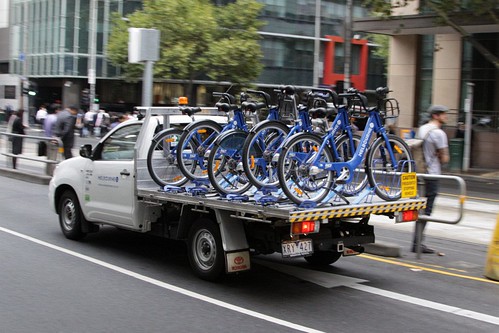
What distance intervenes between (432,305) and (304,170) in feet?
6.35

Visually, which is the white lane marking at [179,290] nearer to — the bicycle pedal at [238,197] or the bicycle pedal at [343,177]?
the bicycle pedal at [238,197]

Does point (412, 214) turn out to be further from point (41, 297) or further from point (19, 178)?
point (19, 178)

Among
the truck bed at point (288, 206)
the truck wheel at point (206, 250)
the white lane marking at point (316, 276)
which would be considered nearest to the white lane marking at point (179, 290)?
the truck wheel at point (206, 250)

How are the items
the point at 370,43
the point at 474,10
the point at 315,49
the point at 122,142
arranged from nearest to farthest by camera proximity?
the point at 122,142 < the point at 474,10 < the point at 315,49 < the point at 370,43

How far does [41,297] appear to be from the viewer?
6.66 m

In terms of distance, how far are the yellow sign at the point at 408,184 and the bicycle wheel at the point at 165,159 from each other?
8.59ft

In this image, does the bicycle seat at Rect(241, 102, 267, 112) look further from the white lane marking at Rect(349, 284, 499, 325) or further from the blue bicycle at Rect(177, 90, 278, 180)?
the white lane marking at Rect(349, 284, 499, 325)

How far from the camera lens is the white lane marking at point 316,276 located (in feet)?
24.9

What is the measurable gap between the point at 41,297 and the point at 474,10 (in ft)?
63.1

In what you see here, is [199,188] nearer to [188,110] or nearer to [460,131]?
[188,110]

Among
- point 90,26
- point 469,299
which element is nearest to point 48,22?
point 90,26

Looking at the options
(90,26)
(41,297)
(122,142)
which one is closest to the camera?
(41,297)

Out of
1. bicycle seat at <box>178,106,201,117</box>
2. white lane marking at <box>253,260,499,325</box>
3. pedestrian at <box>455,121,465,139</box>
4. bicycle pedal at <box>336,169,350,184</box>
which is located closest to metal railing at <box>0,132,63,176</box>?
bicycle seat at <box>178,106,201,117</box>

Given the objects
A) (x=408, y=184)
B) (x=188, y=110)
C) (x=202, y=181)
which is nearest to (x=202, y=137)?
(x=188, y=110)
